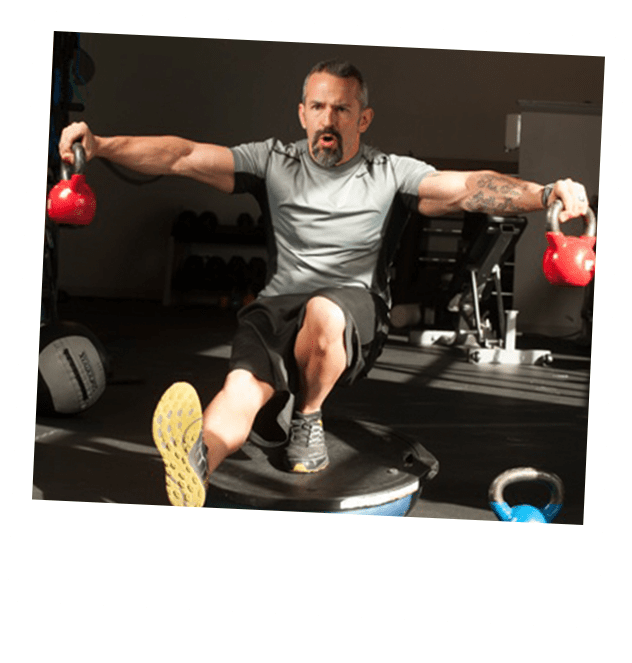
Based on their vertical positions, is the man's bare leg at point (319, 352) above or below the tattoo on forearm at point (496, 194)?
below

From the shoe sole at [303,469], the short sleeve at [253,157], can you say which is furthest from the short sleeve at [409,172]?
the shoe sole at [303,469]

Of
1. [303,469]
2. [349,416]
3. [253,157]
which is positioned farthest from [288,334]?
[253,157]

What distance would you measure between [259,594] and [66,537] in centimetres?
64

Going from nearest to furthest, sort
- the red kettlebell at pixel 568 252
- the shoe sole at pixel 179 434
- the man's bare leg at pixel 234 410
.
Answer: the shoe sole at pixel 179 434, the red kettlebell at pixel 568 252, the man's bare leg at pixel 234 410

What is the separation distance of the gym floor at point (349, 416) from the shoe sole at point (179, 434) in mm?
165

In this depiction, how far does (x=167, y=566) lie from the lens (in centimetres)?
327

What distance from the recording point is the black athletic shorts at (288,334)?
327cm

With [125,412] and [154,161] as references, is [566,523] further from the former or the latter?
[154,161]

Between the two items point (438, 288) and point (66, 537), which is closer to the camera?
point (66, 537)

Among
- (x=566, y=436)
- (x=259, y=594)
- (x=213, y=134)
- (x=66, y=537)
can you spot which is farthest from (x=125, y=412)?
(x=566, y=436)

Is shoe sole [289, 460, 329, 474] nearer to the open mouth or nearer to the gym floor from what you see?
the gym floor

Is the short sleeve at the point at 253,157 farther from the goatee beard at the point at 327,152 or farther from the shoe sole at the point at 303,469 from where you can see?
the shoe sole at the point at 303,469

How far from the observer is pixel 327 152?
128 inches

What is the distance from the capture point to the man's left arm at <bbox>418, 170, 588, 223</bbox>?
3199 mm
